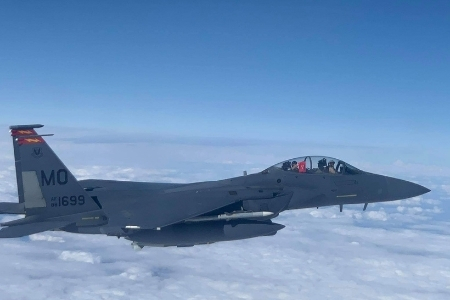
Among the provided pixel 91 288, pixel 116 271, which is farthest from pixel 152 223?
pixel 116 271

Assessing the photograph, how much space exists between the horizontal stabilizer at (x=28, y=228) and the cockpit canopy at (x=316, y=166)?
9096 millimetres

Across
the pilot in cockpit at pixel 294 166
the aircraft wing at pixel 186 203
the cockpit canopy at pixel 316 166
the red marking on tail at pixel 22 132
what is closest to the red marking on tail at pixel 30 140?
the red marking on tail at pixel 22 132

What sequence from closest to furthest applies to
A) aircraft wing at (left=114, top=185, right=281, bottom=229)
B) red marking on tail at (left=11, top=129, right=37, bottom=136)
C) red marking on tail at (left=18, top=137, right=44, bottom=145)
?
1. red marking on tail at (left=11, top=129, right=37, bottom=136)
2. red marking on tail at (left=18, top=137, right=44, bottom=145)
3. aircraft wing at (left=114, top=185, right=281, bottom=229)

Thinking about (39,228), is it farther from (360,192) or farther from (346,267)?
(346,267)

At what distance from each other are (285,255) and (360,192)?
2537 centimetres

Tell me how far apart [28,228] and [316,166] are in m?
11.4

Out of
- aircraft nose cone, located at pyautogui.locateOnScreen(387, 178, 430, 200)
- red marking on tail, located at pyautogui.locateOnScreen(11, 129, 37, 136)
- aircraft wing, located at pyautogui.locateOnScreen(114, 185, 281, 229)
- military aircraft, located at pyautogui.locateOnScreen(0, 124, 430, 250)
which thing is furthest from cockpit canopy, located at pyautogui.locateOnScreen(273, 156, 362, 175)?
red marking on tail, located at pyautogui.locateOnScreen(11, 129, 37, 136)

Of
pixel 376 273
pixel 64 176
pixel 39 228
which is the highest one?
pixel 64 176

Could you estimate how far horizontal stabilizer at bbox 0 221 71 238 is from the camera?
10734 millimetres

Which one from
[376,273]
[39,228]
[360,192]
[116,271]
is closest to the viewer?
[39,228]

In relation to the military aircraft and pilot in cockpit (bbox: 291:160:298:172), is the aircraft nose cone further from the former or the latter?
pilot in cockpit (bbox: 291:160:298:172)

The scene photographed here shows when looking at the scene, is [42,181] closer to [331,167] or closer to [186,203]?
[186,203]

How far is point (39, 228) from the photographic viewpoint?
1150 cm

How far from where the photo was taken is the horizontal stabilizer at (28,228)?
423 inches
